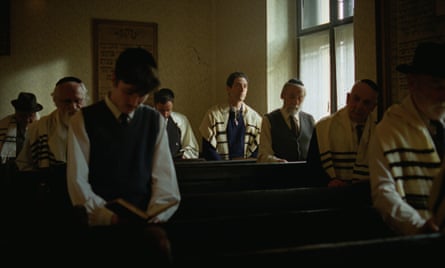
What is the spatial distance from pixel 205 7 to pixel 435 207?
6.95 m

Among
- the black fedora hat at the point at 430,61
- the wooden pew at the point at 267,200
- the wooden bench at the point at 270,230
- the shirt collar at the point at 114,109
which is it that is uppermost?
the black fedora hat at the point at 430,61

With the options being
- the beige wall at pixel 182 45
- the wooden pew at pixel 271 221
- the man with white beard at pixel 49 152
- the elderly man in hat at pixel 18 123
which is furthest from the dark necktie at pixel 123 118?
the beige wall at pixel 182 45

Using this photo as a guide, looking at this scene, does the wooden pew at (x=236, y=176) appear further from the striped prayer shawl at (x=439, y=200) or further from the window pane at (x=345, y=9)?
the window pane at (x=345, y=9)

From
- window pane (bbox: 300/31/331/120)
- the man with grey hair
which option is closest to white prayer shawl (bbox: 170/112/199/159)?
window pane (bbox: 300/31/331/120)

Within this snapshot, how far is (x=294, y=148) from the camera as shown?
4852 millimetres

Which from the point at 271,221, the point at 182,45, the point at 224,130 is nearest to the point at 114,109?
the point at 271,221

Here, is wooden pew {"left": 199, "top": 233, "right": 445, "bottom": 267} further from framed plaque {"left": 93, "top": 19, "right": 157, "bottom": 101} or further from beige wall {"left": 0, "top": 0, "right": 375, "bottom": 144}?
framed plaque {"left": 93, "top": 19, "right": 157, "bottom": 101}

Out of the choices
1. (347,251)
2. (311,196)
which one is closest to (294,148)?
(311,196)

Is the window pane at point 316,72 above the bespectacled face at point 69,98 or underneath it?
above

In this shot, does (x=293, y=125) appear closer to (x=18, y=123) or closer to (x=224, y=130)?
(x=224, y=130)

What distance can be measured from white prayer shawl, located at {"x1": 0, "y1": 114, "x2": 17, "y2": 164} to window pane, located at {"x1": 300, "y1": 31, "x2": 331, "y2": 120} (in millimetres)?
3564

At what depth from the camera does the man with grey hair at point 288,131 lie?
486cm

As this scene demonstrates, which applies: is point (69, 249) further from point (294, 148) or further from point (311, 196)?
point (294, 148)

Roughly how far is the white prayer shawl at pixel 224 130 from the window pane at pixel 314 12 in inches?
62.1
